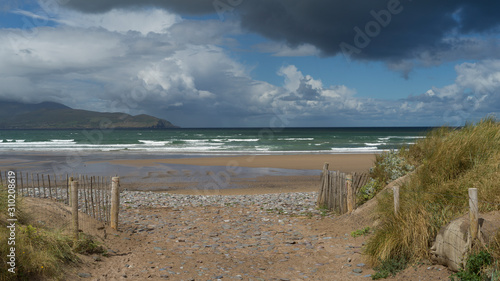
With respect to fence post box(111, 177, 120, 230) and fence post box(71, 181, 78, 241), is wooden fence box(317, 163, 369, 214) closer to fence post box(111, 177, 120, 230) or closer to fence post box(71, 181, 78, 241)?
fence post box(111, 177, 120, 230)

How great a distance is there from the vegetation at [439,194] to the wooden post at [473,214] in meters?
0.36

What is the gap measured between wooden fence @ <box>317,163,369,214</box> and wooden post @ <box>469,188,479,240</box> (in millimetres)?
5194

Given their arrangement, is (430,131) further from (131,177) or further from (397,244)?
(131,177)

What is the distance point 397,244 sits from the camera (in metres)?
6.75

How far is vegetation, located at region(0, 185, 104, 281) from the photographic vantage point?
5.82 metres

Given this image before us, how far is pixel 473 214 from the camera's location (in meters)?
5.62

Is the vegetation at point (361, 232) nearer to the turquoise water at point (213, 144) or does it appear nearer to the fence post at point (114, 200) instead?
the turquoise water at point (213, 144)

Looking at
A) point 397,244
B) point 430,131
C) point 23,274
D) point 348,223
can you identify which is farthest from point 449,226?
point 23,274

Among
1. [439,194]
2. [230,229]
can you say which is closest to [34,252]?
[230,229]

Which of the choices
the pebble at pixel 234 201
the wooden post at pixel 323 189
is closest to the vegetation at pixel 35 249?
the pebble at pixel 234 201

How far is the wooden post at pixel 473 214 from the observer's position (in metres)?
5.58

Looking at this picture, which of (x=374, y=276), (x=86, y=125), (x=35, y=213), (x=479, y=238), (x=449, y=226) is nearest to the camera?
(x=479, y=238)

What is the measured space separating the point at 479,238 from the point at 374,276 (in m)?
1.85

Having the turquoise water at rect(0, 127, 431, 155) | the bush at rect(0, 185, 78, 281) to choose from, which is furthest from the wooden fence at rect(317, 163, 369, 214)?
the bush at rect(0, 185, 78, 281)
